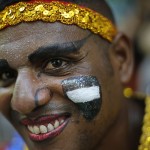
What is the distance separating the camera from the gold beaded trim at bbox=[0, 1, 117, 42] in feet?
7.94

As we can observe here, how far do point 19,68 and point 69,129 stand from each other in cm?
41

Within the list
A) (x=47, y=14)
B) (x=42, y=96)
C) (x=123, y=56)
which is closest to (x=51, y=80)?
(x=42, y=96)

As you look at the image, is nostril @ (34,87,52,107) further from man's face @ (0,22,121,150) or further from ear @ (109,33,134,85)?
ear @ (109,33,134,85)

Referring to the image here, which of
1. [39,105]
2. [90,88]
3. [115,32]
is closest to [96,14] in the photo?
[115,32]

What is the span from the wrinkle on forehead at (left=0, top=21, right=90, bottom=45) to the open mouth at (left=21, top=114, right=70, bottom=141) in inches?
15.9

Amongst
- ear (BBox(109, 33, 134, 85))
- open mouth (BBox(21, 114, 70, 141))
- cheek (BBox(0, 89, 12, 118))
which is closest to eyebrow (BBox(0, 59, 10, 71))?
cheek (BBox(0, 89, 12, 118))

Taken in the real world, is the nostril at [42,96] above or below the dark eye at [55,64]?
below

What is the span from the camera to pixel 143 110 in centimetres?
298

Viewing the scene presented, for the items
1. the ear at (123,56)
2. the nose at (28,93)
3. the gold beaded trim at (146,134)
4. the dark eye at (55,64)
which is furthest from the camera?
the ear at (123,56)

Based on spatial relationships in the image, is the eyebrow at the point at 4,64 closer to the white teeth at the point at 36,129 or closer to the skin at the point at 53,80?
the skin at the point at 53,80

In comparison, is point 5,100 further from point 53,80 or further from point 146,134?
point 146,134

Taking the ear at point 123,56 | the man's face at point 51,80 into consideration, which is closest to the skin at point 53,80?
the man's face at point 51,80

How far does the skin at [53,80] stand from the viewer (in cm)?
239

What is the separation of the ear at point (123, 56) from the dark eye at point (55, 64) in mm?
424
